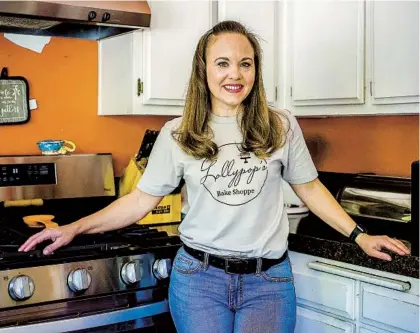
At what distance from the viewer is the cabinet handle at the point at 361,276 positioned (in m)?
1.71

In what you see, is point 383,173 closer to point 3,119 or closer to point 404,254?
point 404,254

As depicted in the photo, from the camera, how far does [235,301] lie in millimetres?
1668

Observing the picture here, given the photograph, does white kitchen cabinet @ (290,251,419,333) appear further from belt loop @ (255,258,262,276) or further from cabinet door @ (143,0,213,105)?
cabinet door @ (143,0,213,105)

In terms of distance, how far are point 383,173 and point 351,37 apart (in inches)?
22.6

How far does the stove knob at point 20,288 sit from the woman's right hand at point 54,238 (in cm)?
12

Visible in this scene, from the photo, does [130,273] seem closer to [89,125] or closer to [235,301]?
[235,301]

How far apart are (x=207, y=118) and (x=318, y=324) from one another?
2.30ft

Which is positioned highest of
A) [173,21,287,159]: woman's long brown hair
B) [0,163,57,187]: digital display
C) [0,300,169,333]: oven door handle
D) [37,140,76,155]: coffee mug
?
[173,21,287,159]: woman's long brown hair

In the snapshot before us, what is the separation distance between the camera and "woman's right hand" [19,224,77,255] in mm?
1762

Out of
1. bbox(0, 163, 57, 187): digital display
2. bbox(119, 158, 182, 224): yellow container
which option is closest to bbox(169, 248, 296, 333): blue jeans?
bbox(119, 158, 182, 224): yellow container

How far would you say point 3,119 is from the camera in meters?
2.30

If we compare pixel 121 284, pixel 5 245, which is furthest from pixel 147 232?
pixel 5 245

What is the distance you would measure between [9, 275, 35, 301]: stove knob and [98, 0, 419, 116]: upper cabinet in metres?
0.82

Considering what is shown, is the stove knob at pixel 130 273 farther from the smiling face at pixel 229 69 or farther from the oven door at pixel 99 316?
the smiling face at pixel 229 69
